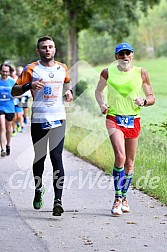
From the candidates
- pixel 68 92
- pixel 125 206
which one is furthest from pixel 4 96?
pixel 125 206

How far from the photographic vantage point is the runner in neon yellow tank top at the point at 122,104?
28.3 feet

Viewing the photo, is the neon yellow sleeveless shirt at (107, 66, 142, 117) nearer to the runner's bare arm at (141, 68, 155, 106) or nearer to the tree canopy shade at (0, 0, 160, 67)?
the runner's bare arm at (141, 68, 155, 106)

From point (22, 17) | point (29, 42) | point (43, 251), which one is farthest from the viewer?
point (29, 42)

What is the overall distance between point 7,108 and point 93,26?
2148 centimetres

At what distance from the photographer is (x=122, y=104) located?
8.73m

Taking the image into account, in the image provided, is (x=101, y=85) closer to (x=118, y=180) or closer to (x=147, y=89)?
(x=147, y=89)

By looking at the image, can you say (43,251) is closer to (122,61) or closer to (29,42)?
(122,61)

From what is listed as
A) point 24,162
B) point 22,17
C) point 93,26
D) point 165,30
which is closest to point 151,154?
point 24,162

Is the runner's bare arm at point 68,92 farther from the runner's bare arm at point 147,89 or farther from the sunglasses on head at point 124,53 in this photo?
the runner's bare arm at point 147,89

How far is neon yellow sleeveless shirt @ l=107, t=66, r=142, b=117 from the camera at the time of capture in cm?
872

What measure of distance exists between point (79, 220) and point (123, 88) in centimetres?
168

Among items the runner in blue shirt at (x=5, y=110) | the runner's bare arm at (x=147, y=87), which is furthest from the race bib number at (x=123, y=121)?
the runner in blue shirt at (x=5, y=110)

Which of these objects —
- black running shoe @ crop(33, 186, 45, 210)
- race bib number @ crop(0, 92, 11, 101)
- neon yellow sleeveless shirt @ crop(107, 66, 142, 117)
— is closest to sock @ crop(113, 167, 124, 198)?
neon yellow sleeveless shirt @ crop(107, 66, 142, 117)

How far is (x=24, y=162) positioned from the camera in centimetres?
1389
